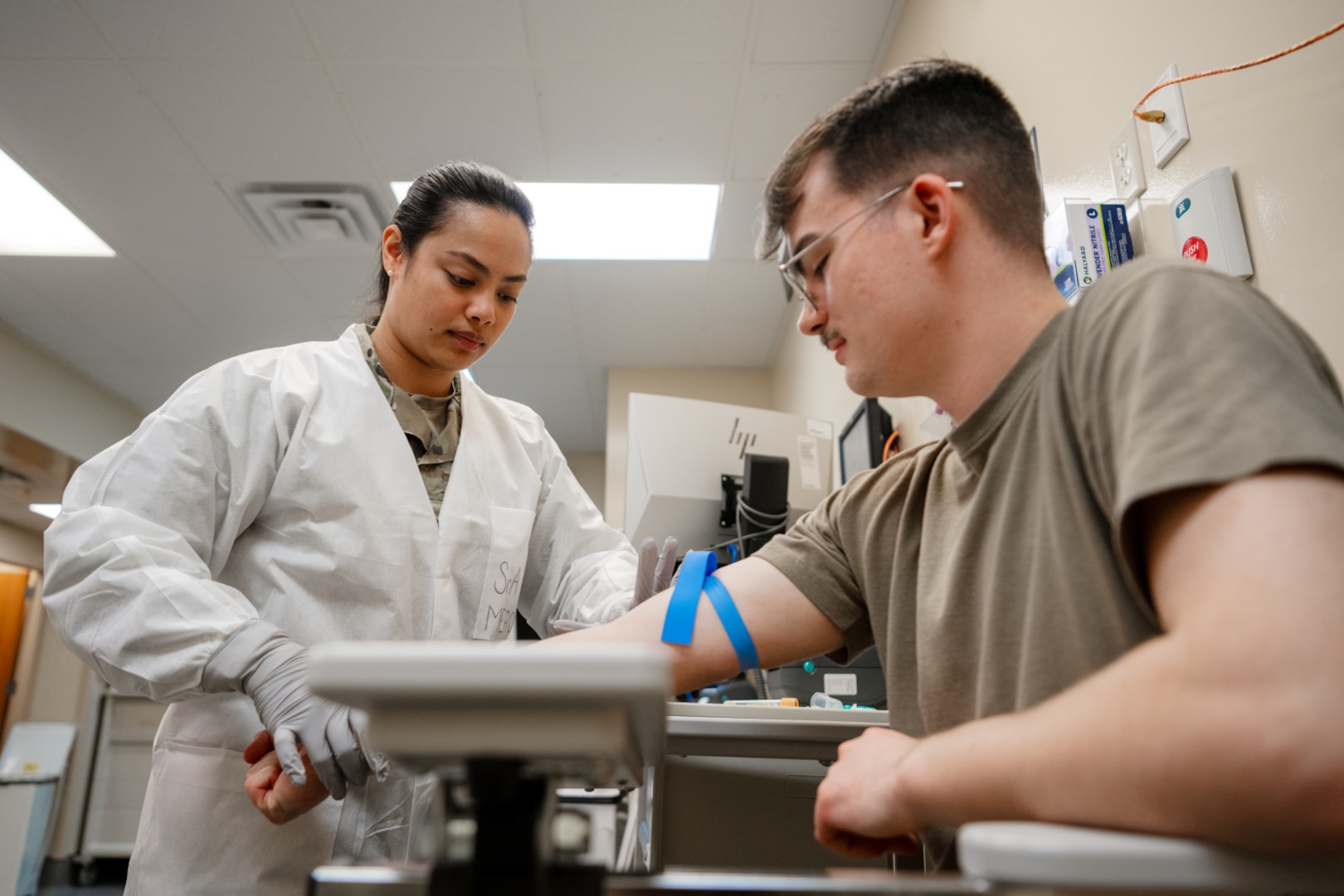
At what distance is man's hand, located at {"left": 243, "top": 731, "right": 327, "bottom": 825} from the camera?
0.97 metres

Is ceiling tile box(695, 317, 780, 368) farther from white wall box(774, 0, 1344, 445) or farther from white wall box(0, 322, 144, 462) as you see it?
white wall box(0, 322, 144, 462)

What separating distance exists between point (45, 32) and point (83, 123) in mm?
387

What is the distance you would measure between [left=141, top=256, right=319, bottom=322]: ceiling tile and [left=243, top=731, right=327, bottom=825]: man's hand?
9.75ft

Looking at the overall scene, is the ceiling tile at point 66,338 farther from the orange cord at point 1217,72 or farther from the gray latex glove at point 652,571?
the orange cord at point 1217,72

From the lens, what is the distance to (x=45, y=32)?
239 centimetres

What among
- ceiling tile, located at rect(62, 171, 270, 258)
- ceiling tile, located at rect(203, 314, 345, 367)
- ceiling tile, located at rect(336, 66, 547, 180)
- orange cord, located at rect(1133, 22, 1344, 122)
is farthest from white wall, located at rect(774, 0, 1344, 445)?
ceiling tile, located at rect(203, 314, 345, 367)

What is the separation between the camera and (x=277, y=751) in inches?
38.3

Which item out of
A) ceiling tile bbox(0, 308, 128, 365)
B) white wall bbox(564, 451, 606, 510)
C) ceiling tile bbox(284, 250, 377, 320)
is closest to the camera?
ceiling tile bbox(284, 250, 377, 320)

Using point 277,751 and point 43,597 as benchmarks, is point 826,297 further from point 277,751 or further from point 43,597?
point 43,597

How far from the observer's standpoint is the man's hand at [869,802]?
23.9 inches

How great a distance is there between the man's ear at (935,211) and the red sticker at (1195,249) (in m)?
0.42

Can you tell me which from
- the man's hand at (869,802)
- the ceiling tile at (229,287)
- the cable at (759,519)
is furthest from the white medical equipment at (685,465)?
the ceiling tile at (229,287)

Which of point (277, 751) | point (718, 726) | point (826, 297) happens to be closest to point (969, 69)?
point (826, 297)

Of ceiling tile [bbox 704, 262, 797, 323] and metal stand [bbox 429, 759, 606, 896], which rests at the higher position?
ceiling tile [bbox 704, 262, 797, 323]
